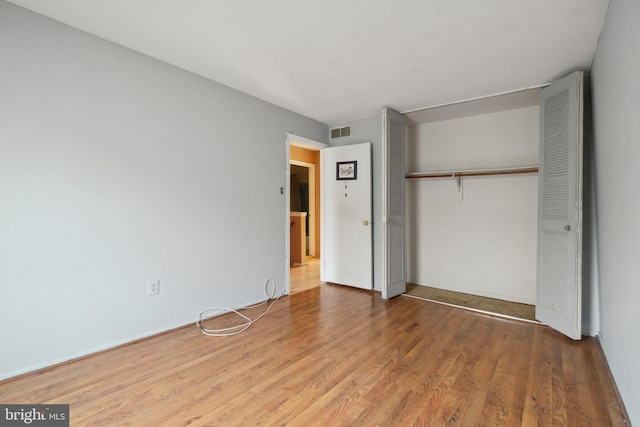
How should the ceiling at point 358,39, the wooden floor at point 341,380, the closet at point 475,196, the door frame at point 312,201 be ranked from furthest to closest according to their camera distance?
the door frame at point 312,201, the closet at point 475,196, the ceiling at point 358,39, the wooden floor at point 341,380

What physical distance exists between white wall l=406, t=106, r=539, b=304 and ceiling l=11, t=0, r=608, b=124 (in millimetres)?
845

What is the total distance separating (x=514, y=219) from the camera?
3.75 metres

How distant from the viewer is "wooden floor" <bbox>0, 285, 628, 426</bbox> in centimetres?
167

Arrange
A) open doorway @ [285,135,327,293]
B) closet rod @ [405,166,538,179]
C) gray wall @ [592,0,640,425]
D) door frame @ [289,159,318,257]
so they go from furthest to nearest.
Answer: door frame @ [289,159,318,257] < open doorway @ [285,135,327,293] < closet rod @ [405,166,538,179] < gray wall @ [592,0,640,425]

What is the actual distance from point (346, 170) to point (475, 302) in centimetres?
240

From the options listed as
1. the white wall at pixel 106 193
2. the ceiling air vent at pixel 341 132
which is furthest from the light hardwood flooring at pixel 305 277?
the ceiling air vent at pixel 341 132

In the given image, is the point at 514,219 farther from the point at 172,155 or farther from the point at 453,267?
the point at 172,155

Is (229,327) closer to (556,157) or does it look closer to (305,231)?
(556,157)

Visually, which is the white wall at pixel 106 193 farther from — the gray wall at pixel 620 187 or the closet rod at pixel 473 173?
the gray wall at pixel 620 187

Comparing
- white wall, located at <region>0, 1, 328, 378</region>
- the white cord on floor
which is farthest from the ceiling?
the white cord on floor

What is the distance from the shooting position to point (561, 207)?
8.96 ft

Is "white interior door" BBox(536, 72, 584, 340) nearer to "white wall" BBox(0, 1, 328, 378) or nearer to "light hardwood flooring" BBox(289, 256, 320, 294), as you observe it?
"light hardwood flooring" BBox(289, 256, 320, 294)

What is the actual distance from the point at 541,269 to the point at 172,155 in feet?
12.2

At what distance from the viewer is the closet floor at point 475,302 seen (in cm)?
334
